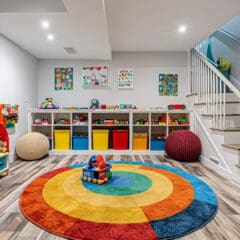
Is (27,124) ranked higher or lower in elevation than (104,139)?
higher

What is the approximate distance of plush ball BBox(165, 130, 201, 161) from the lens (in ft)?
13.6

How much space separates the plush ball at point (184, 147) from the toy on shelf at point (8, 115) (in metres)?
3.12

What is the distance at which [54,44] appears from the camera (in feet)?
13.8

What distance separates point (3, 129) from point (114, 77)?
285cm

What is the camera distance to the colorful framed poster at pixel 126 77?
214 inches

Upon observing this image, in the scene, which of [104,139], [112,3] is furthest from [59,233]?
[104,139]

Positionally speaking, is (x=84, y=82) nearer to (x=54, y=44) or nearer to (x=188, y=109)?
(x=54, y=44)

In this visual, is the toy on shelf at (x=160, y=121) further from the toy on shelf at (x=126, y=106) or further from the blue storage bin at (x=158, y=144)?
the toy on shelf at (x=126, y=106)

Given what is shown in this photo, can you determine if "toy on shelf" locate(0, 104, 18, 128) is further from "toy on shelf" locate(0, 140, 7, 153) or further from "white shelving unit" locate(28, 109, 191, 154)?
"white shelving unit" locate(28, 109, 191, 154)

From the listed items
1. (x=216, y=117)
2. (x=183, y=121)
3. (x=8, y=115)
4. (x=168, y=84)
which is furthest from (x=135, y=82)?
(x=8, y=115)

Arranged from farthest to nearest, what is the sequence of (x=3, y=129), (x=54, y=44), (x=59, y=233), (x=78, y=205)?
(x=54, y=44)
(x=3, y=129)
(x=78, y=205)
(x=59, y=233)

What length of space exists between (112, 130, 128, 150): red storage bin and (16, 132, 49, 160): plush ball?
156cm

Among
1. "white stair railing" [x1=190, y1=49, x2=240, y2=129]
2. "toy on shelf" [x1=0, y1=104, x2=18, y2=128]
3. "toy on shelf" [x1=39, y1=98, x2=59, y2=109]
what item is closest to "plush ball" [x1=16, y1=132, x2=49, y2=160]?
"toy on shelf" [x1=0, y1=104, x2=18, y2=128]

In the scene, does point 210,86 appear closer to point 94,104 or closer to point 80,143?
point 94,104
